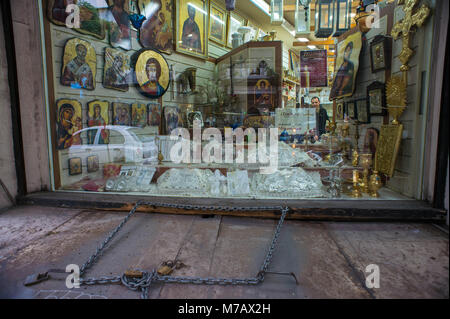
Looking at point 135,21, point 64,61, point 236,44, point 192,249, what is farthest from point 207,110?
point 192,249

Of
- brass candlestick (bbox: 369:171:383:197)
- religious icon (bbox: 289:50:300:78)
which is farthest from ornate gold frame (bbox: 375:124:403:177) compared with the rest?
religious icon (bbox: 289:50:300:78)

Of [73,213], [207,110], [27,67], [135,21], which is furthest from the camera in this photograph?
[207,110]

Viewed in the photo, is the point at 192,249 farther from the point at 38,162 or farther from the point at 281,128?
the point at 281,128

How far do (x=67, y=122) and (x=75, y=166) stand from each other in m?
0.53

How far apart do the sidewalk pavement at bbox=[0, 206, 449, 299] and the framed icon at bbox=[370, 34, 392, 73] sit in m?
1.61

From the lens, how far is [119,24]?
372 cm

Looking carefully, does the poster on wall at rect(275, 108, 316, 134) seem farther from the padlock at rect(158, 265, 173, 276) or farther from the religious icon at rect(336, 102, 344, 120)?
the padlock at rect(158, 265, 173, 276)

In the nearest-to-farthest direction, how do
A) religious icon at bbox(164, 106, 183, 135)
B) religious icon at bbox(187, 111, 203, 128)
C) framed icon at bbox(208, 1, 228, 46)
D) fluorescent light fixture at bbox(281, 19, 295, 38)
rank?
1. fluorescent light fixture at bbox(281, 19, 295, 38)
2. religious icon at bbox(164, 106, 183, 135)
3. religious icon at bbox(187, 111, 203, 128)
4. framed icon at bbox(208, 1, 228, 46)

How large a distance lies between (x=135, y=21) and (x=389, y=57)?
353 cm

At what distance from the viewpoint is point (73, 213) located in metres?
2.30

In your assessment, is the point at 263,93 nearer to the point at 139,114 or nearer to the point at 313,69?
the point at 313,69

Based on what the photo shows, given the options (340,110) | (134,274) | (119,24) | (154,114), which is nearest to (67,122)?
(154,114)

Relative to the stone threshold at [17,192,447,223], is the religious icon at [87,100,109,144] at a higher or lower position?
higher

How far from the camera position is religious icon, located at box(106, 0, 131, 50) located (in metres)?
3.57
